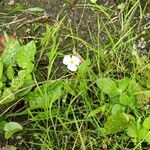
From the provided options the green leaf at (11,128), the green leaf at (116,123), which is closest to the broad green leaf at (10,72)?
the green leaf at (11,128)

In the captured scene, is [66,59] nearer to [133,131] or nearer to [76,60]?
[76,60]

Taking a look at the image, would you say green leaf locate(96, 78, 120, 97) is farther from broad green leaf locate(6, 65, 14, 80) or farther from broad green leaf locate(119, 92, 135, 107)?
broad green leaf locate(6, 65, 14, 80)

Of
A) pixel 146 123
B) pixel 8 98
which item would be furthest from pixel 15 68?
pixel 146 123

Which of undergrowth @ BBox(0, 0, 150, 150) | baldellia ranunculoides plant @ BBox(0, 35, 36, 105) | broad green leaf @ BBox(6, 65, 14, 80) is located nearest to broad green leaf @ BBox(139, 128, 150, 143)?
undergrowth @ BBox(0, 0, 150, 150)

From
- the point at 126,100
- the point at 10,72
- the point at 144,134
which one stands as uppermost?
the point at 10,72

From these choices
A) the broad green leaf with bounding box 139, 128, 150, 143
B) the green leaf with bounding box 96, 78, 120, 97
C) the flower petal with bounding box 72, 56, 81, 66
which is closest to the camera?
the broad green leaf with bounding box 139, 128, 150, 143

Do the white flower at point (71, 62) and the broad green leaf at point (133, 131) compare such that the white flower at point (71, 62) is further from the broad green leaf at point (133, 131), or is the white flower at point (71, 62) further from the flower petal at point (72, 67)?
the broad green leaf at point (133, 131)

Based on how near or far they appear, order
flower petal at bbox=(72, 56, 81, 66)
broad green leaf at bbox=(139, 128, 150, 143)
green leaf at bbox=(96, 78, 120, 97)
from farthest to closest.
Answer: flower petal at bbox=(72, 56, 81, 66) → green leaf at bbox=(96, 78, 120, 97) → broad green leaf at bbox=(139, 128, 150, 143)
